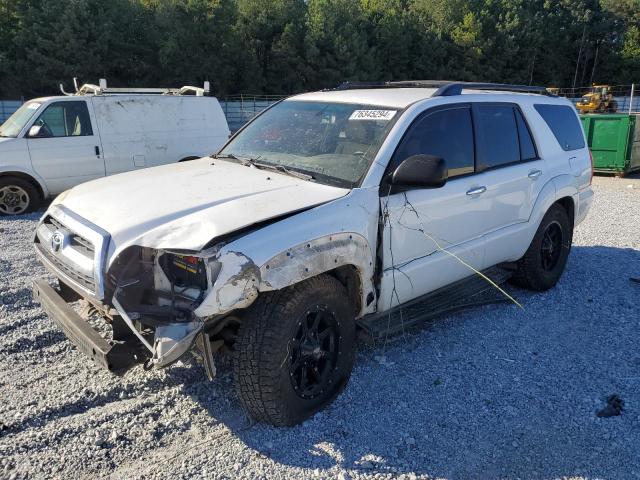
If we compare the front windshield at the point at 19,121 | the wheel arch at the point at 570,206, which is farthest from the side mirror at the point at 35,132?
the wheel arch at the point at 570,206

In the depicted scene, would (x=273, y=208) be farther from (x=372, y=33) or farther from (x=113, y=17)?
(x=372, y=33)

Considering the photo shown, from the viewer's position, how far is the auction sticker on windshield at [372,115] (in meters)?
3.87

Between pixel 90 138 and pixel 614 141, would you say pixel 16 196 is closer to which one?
pixel 90 138

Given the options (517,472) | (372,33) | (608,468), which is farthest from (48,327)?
(372,33)

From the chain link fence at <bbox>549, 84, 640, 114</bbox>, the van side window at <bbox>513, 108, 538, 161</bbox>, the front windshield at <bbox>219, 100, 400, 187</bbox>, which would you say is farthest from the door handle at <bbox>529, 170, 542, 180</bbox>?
the chain link fence at <bbox>549, 84, 640, 114</bbox>

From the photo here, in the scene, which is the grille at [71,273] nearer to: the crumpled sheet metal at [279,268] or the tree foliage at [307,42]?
the crumpled sheet metal at [279,268]

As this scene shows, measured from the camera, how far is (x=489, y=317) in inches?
193

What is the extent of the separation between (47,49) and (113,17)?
6.33 metres

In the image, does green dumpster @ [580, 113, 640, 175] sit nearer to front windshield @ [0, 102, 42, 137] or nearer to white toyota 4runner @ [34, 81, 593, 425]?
white toyota 4runner @ [34, 81, 593, 425]

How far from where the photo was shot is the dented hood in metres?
2.87

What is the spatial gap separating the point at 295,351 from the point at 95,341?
3.55 feet

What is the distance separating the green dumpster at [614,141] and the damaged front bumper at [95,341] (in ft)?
47.9

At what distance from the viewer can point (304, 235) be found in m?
3.04

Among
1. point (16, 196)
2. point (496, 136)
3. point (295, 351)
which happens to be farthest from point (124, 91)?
point (295, 351)
